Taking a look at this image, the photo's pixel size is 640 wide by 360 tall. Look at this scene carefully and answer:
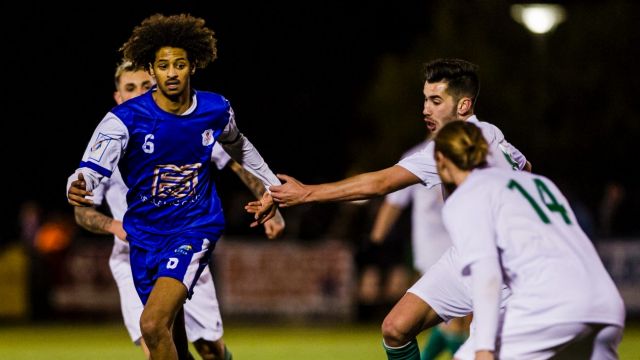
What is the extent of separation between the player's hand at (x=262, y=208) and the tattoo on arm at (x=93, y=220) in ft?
5.14

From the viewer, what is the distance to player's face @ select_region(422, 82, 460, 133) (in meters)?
7.77

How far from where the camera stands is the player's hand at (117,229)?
855 cm

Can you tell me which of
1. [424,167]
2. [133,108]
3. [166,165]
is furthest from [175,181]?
[424,167]

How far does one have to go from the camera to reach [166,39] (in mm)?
8055

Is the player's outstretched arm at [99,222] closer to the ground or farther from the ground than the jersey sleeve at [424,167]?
closer to the ground

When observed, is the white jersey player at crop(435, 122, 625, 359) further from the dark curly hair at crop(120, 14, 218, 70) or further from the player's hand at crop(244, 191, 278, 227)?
the dark curly hair at crop(120, 14, 218, 70)

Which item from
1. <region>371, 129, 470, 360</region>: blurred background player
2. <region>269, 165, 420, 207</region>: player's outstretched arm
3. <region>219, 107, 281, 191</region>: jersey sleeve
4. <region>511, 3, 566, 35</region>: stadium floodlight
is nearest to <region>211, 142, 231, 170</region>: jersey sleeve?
<region>219, 107, 281, 191</region>: jersey sleeve

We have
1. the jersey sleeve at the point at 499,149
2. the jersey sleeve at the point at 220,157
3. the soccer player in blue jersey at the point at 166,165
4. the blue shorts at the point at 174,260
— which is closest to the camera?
the jersey sleeve at the point at 499,149

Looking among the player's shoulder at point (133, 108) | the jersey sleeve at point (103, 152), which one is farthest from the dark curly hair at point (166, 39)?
the jersey sleeve at point (103, 152)

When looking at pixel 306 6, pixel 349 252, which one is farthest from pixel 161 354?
pixel 306 6

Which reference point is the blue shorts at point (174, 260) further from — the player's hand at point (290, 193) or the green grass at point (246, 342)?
the green grass at point (246, 342)

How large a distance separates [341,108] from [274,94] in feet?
9.16

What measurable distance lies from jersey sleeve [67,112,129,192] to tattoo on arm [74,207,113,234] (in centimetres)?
126

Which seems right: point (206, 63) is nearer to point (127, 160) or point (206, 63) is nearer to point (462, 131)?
point (127, 160)
